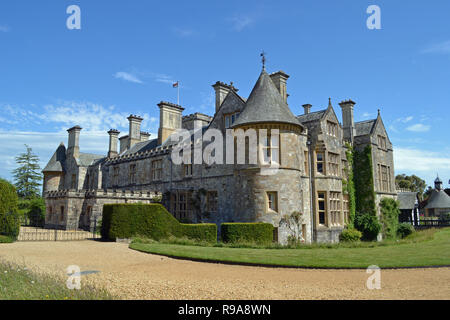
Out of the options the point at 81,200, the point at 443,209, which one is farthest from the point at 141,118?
the point at 443,209

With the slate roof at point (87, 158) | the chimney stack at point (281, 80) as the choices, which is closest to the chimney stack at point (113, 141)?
the slate roof at point (87, 158)

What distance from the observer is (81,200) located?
2858cm

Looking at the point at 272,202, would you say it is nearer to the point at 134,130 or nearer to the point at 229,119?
the point at 229,119

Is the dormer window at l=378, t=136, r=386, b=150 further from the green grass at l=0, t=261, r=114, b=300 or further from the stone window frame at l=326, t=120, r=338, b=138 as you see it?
the green grass at l=0, t=261, r=114, b=300

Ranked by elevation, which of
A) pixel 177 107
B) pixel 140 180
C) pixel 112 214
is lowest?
pixel 112 214

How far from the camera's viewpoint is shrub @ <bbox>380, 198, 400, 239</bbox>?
27.9 meters

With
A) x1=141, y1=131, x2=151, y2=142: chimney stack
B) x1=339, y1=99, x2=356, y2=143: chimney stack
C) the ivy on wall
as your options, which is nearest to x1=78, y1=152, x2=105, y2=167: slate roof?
x1=141, y1=131, x2=151, y2=142: chimney stack

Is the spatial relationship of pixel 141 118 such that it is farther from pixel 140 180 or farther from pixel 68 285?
pixel 68 285

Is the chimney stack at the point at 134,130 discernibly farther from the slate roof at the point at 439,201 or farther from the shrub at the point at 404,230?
the slate roof at the point at 439,201

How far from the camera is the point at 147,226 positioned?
19500 millimetres

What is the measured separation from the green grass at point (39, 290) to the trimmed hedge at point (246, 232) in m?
10.6
